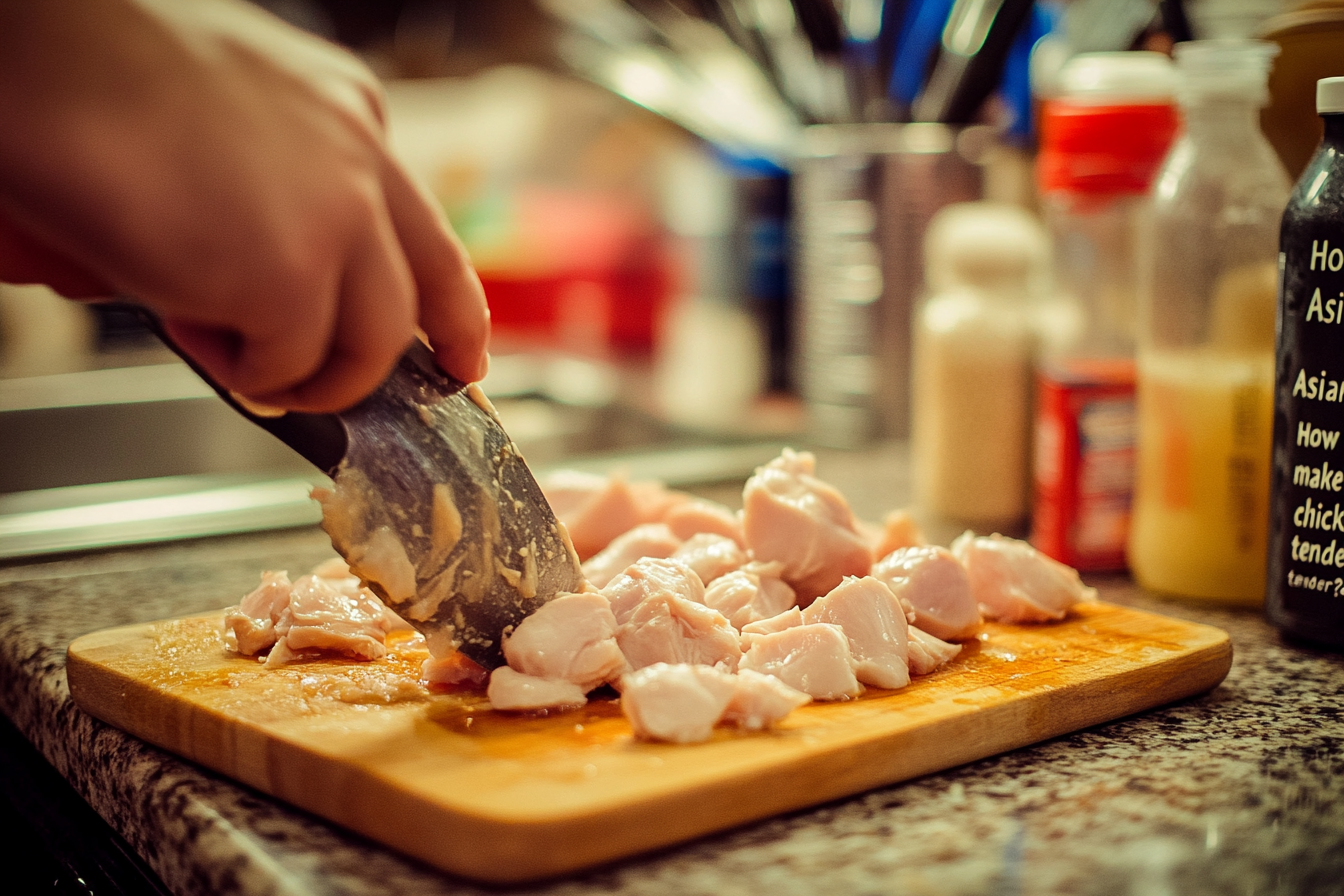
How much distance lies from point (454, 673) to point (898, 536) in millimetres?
422

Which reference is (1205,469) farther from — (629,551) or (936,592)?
(629,551)

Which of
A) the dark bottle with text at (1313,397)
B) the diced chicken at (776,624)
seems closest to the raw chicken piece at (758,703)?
the diced chicken at (776,624)

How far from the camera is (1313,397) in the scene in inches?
35.7

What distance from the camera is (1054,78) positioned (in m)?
1.57

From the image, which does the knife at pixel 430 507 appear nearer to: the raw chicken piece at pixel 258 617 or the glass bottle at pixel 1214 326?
the raw chicken piece at pixel 258 617

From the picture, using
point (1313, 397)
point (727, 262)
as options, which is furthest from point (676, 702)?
point (727, 262)

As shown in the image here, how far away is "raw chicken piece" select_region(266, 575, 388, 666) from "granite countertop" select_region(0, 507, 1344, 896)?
0.41 ft

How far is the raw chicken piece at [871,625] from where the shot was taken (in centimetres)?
83

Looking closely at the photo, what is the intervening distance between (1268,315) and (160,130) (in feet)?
2.99

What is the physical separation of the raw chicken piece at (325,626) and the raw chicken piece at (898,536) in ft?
1.41

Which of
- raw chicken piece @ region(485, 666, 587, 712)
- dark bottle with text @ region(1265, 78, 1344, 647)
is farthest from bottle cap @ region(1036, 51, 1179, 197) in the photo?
raw chicken piece @ region(485, 666, 587, 712)

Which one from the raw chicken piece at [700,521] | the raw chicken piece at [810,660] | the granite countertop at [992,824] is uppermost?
the raw chicken piece at [700,521]

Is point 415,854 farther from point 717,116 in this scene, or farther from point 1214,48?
point 717,116

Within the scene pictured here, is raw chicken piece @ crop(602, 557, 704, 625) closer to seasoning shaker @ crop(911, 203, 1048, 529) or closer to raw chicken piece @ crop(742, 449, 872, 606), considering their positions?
raw chicken piece @ crop(742, 449, 872, 606)
